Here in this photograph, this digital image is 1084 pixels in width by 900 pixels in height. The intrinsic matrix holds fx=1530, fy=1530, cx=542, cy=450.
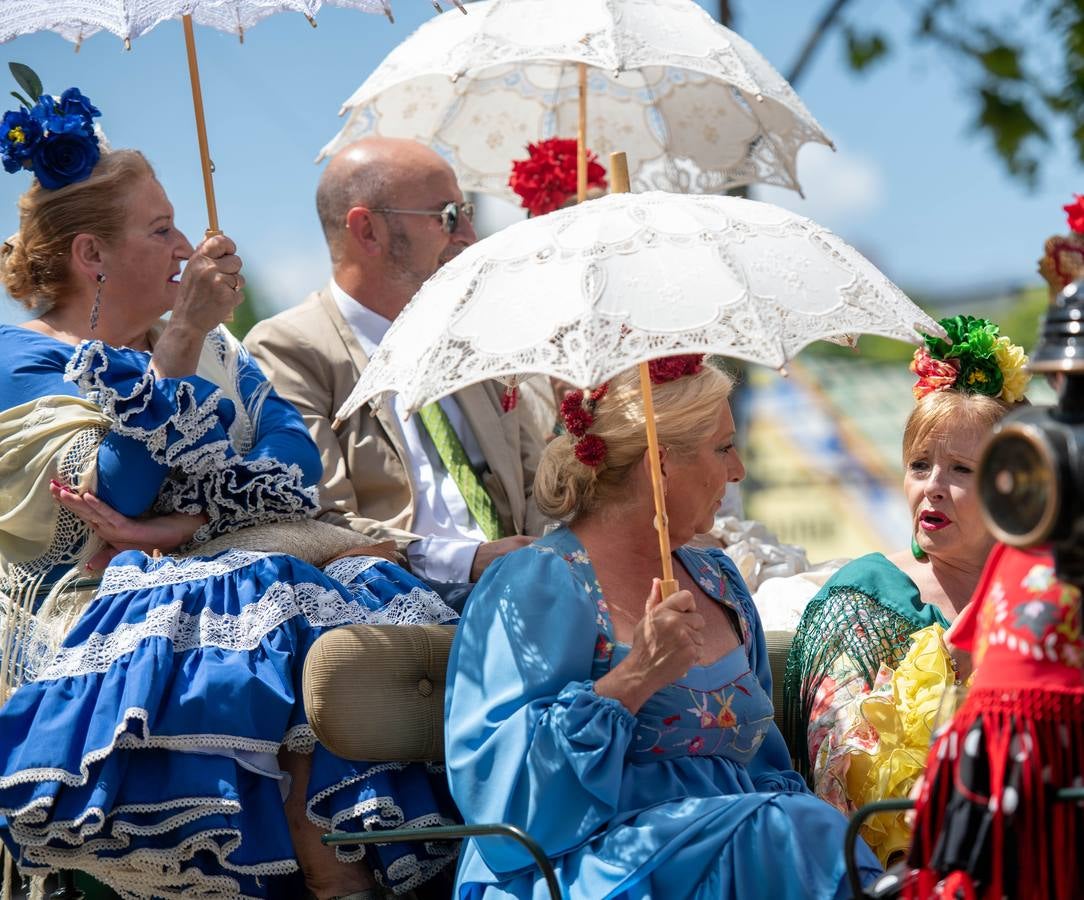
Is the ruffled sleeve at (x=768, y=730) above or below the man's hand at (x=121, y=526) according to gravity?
below

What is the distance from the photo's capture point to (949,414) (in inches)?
157

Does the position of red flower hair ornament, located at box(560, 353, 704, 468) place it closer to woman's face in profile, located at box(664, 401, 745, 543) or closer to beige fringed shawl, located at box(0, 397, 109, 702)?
woman's face in profile, located at box(664, 401, 745, 543)

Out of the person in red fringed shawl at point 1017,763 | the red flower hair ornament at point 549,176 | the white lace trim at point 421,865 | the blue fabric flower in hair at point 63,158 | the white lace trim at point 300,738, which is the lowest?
the white lace trim at point 421,865

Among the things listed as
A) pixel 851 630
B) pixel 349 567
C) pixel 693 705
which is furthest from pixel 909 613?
pixel 349 567

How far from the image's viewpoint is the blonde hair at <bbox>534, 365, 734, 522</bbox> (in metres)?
3.48

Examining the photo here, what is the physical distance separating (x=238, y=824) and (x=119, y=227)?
1.71 m

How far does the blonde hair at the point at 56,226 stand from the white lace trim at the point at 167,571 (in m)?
0.94

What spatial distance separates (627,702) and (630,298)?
84 centimetres

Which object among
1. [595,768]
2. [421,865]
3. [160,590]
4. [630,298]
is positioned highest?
[630,298]

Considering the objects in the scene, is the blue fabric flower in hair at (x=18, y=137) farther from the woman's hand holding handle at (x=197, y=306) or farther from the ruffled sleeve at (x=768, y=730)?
the ruffled sleeve at (x=768, y=730)

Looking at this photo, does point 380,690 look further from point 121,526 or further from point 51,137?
point 51,137

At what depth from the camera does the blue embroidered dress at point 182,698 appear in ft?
11.1

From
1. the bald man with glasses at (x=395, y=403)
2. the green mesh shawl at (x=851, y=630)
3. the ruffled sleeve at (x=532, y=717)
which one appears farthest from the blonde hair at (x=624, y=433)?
the bald man with glasses at (x=395, y=403)

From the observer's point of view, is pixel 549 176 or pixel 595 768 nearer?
pixel 595 768
